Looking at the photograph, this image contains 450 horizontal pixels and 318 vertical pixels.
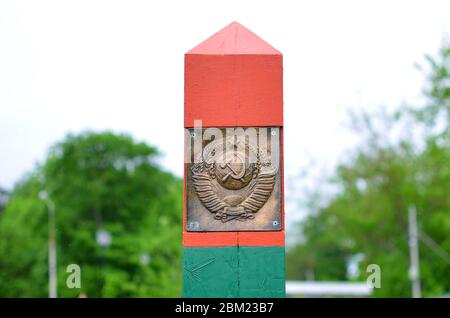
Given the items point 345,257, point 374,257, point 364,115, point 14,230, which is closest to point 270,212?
point 364,115

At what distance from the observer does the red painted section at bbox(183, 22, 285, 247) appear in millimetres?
8203

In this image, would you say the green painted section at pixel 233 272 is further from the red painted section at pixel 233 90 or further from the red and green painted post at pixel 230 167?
the red painted section at pixel 233 90

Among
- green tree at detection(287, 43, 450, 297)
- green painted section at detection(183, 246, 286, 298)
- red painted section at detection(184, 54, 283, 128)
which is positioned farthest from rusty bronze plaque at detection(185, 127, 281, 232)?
green tree at detection(287, 43, 450, 297)

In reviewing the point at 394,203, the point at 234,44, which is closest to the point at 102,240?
the point at 394,203

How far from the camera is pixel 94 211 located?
45000 millimetres

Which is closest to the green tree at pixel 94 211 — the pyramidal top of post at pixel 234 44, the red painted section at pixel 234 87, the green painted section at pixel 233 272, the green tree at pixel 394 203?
the green tree at pixel 394 203

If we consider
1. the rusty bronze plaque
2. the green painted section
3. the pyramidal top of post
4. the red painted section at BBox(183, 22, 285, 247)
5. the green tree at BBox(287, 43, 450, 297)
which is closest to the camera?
the green painted section

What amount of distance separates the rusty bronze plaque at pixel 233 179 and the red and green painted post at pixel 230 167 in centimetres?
1

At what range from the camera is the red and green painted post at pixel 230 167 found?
7.93 meters

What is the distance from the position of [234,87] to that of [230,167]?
75 cm

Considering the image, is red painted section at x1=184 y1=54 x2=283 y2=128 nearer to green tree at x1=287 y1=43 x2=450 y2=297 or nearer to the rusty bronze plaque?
the rusty bronze plaque

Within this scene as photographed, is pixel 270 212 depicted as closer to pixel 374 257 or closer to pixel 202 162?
pixel 202 162

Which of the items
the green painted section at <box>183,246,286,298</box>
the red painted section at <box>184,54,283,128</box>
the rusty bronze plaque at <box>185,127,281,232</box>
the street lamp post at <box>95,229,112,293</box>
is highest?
the red painted section at <box>184,54,283,128</box>

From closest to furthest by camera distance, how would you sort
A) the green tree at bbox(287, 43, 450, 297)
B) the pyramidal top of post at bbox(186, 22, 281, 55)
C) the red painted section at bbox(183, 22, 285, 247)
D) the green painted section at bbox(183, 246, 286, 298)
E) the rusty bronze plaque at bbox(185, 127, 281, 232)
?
the green painted section at bbox(183, 246, 286, 298) < the rusty bronze plaque at bbox(185, 127, 281, 232) < the red painted section at bbox(183, 22, 285, 247) < the pyramidal top of post at bbox(186, 22, 281, 55) < the green tree at bbox(287, 43, 450, 297)
